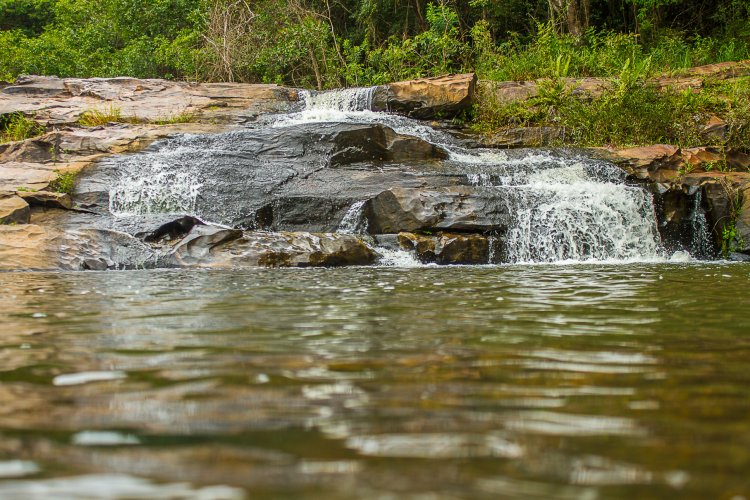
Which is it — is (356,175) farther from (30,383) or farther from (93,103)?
(30,383)

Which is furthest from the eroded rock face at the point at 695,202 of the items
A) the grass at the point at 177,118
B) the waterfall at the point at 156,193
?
the grass at the point at 177,118

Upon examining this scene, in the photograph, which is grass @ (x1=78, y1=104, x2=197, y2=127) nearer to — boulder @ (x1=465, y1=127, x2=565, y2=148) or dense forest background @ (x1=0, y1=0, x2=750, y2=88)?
dense forest background @ (x1=0, y1=0, x2=750, y2=88)

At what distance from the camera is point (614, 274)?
21.0 ft

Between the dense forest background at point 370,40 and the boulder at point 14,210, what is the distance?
9.79 meters

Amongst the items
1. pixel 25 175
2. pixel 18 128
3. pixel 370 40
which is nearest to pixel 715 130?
pixel 25 175

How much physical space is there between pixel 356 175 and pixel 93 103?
7.37 meters

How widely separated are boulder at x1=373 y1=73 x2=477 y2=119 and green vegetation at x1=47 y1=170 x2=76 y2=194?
6702 mm

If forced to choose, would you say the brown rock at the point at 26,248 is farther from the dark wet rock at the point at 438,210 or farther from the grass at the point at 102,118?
the grass at the point at 102,118

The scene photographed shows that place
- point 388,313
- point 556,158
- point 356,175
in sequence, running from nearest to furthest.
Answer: point 388,313 → point 356,175 → point 556,158

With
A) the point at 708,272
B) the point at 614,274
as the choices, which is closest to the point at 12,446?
the point at 614,274

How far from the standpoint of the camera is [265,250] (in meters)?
8.36

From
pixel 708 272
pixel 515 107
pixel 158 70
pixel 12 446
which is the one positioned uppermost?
pixel 158 70

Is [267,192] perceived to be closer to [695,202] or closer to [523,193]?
[523,193]

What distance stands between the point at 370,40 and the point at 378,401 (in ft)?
71.7
